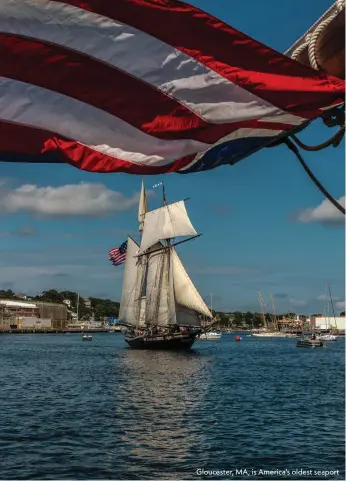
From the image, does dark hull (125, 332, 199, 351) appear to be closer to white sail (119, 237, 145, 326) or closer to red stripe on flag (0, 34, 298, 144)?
white sail (119, 237, 145, 326)

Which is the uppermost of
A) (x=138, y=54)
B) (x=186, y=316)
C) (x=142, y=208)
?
(x=142, y=208)

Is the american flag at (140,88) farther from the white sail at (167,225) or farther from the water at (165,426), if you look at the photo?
the white sail at (167,225)

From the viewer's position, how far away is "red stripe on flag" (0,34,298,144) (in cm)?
608

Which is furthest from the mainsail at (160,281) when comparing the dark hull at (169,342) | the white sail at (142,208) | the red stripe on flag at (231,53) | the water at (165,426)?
the red stripe on flag at (231,53)

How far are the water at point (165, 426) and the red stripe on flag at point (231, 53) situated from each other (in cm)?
1478

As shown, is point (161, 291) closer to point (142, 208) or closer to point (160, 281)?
point (160, 281)

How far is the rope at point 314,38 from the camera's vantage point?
4723 mm

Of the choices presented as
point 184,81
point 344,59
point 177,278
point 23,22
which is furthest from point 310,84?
point 177,278

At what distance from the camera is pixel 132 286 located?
96.1 meters

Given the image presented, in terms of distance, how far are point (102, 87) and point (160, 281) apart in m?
83.9

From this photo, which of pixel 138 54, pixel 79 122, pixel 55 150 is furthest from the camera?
pixel 55 150

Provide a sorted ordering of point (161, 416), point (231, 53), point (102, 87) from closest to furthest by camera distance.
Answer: point (231, 53), point (102, 87), point (161, 416)

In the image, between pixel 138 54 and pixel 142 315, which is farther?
pixel 142 315

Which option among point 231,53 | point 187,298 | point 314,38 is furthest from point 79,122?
point 187,298
